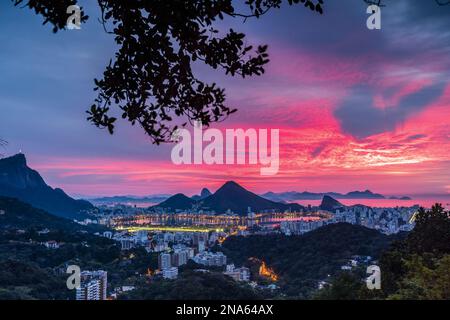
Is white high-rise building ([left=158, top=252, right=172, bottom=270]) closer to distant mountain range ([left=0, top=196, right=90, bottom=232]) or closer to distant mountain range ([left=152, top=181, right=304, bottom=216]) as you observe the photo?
distant mountain range ([left=0, top=196, right=90, bottom=232])

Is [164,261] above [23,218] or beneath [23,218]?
beneath

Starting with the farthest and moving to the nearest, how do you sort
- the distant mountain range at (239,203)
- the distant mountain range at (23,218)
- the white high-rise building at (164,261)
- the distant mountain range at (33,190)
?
the distant mountain range at (33,190) < the distant mountain range at (239,203) < the distant mountain range at (23,218) < the white high-rise building at (164,261)

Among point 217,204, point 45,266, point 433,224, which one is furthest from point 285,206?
point 433,224

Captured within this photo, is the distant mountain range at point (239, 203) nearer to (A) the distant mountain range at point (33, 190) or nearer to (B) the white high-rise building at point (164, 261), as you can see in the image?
(B) the white high-rise building at point (164, 261)

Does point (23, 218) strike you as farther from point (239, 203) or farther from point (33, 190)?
point (33, 190)

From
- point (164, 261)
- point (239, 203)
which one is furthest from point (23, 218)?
point (239, 203)

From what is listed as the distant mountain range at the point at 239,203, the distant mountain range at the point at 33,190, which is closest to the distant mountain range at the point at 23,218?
the distant mountain range at the point at 239,203

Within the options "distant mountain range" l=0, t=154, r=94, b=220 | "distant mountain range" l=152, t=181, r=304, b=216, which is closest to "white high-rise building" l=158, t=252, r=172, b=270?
"distant mountain range" l=152, t=181, r=304, b=216

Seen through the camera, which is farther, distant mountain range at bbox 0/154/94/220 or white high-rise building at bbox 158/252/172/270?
distant mountain range at bbox 0/154/94/220

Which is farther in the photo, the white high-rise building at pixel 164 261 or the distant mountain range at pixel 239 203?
the distant mountain range at pixel 239 203
